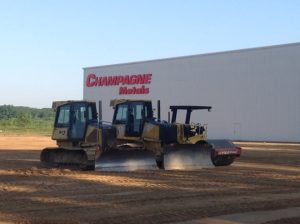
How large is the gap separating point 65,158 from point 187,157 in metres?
4.46

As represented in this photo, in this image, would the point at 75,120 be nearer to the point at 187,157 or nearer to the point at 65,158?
the point at 65,158

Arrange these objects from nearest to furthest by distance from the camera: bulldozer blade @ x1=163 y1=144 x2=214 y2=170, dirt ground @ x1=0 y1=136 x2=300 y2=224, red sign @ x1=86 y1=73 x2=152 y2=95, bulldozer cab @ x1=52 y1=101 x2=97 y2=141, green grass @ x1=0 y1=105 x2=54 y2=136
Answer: dirt ground @ x1=0 y1=136 x2=300 y2=224, bulldozer cab @ x1=52 y1=101 x2=97 y2=141, bulldozer blade @ x1=163 y1=144 x2=214 y2=170, red sign @ x1=86 y1=73 x2=152 y2=95, green grass @ x1=0 y1=105 x2=54 y2=136

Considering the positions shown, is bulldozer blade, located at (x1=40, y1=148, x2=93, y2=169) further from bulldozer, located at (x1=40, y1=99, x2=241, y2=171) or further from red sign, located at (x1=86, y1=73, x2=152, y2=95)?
red sign, located at (x1=86, y1=73, x2=152, y2=95)

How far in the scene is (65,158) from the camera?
66.5 feet

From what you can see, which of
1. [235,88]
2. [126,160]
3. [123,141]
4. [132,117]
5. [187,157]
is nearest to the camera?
[126,160]

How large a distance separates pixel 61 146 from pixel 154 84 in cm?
3985

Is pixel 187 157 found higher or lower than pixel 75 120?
lower

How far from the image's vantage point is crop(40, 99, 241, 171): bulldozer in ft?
64.2

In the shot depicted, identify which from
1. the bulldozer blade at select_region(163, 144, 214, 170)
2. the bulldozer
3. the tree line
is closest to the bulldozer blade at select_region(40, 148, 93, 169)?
the bulldozer

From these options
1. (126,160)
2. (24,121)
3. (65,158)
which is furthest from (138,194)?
(24,121)

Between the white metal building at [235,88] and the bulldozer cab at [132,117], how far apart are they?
94.2 ft

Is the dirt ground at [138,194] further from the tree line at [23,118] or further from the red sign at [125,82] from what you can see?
the tree line at [23,118]

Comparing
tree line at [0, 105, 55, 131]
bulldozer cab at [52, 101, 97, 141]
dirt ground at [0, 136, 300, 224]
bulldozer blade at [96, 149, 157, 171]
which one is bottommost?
dirt ground at [0, 136, 300, 224]

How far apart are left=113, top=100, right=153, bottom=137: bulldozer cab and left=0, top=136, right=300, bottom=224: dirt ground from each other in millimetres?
2137
